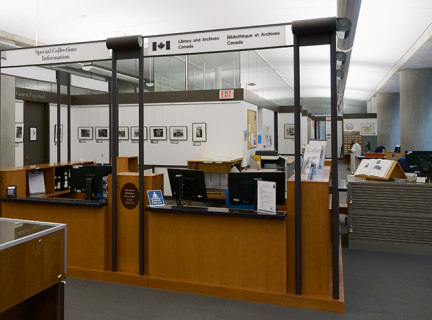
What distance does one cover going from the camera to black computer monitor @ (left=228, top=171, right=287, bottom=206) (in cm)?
378

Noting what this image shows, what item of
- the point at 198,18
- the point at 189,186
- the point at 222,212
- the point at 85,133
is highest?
the point at 198,18

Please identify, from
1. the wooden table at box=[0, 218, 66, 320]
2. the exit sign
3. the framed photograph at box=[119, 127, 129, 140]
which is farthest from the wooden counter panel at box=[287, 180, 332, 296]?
the framed photograph at box=[119, 127, 129, 140]

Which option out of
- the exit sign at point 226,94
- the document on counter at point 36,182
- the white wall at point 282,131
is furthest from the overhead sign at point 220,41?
the white wall at point 282,131

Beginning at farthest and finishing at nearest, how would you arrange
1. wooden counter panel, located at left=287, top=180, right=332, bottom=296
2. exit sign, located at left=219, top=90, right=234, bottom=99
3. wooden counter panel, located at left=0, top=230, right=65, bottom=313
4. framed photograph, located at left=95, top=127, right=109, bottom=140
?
framed photograph, located at left=95, top=127, right=109, bottom=140 < exit sign, located at left=219, top=90, right=234, bottom=99 < wooden counter panel, located at left=287, top=180, right=332, bottom=296 < wooden counter panel, located at left=0, top=230, right=65, bottom=313

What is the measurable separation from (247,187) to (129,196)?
4.43 feet

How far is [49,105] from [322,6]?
8.08 metres

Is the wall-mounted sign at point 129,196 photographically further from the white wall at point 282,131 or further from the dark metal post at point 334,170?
the white wall at point 282,131

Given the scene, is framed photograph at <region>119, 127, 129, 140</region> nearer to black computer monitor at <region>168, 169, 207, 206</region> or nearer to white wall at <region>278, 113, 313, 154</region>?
black computer monitor at <region>168, 169, 207, 206</region>

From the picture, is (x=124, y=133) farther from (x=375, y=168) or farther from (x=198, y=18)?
(x=375, y=168)

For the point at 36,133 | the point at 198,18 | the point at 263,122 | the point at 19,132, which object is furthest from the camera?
the point at 263,122

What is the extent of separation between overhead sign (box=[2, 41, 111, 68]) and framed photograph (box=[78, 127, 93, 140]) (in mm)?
6316

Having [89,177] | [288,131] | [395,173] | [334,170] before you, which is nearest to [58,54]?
[89,177]

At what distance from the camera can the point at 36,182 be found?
5375 mm

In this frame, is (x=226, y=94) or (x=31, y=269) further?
(x=226, y=94)
